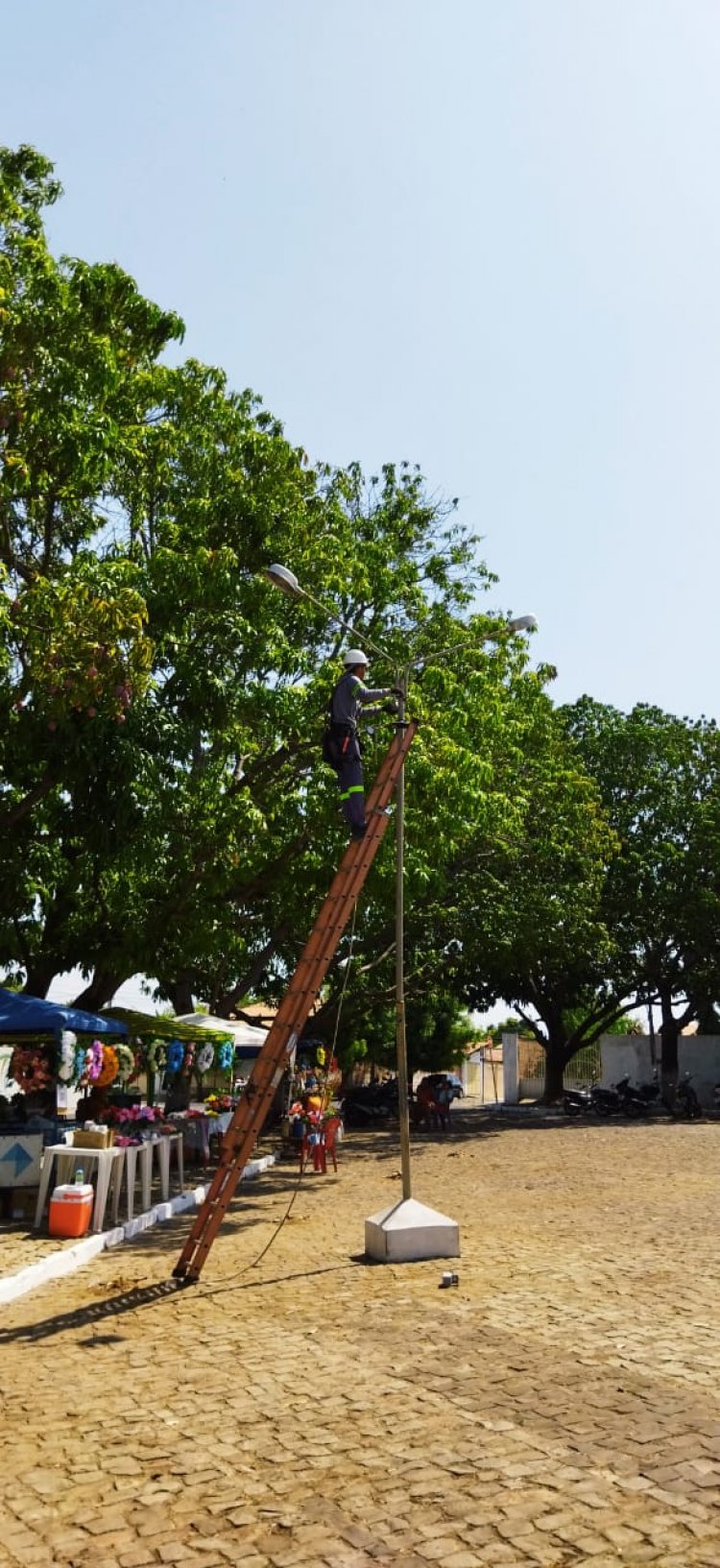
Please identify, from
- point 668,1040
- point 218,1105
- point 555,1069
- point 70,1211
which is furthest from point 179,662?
point 555,1069

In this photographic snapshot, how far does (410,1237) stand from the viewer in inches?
436

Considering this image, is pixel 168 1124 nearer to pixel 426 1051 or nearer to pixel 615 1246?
pixel 615 1246

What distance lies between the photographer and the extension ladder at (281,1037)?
9742 millimetres

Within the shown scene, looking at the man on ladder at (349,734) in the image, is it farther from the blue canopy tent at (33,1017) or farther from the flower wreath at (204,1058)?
the flower wreath at (204,1058)

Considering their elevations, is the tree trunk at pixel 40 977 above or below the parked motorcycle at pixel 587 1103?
above

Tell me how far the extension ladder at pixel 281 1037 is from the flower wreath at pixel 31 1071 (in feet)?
12.4

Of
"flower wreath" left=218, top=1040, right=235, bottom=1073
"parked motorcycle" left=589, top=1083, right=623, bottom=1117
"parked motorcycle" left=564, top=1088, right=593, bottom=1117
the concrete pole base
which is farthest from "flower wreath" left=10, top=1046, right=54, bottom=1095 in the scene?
"parked motorcycle" left=564, top=1088, right=593, bottom=1117

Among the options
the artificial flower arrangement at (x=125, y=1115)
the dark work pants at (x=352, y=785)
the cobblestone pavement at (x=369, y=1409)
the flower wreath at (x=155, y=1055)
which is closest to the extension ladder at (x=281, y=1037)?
the dark work pants at (x=352, y=785)

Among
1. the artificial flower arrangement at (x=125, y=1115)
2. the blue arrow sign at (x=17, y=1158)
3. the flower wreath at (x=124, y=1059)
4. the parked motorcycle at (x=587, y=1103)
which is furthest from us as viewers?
the parked motorcycle at (x=587, y=1103)

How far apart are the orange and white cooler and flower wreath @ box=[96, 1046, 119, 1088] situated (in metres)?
2.11

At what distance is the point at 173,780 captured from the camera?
1555 cm

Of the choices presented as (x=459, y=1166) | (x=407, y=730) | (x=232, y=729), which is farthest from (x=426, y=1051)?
(x=407, y=730)

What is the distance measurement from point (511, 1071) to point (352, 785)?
121 feet

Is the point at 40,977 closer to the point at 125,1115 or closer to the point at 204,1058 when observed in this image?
the point at 204,1058
